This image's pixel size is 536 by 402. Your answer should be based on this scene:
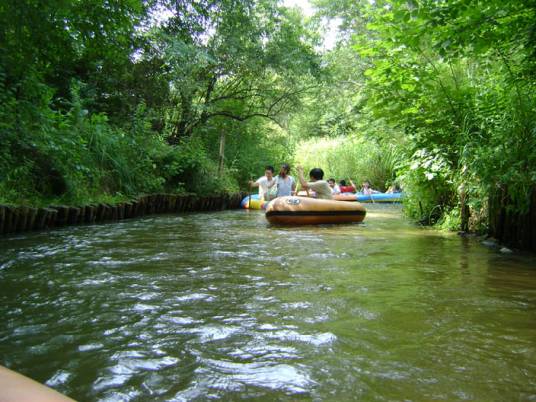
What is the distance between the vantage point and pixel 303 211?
8.29 meters

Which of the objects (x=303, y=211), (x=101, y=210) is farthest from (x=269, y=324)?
(x=101, y=210)

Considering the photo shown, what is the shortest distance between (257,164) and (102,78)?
646 centimetres

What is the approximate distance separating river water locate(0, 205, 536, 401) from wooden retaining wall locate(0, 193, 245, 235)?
4.20 ft

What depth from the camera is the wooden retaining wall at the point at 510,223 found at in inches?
211

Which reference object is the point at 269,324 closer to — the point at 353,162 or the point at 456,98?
the point at 456,98

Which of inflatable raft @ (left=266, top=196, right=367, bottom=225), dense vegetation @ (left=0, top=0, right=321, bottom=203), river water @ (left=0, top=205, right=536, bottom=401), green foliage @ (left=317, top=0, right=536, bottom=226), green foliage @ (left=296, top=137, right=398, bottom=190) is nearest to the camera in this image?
river water @ (left=0, top=205, right=536, bottom=401)

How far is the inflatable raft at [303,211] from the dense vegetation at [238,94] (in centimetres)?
140

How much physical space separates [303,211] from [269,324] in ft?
18.1

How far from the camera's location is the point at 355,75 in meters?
26.2

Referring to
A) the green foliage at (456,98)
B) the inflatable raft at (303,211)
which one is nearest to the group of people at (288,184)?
the inflatable raft at (303,211)

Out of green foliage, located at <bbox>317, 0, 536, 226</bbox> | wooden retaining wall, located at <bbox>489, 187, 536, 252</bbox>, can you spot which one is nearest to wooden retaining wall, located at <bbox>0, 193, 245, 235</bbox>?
green foliage, located at <bbox>317, 0, 536, 226</bbox>

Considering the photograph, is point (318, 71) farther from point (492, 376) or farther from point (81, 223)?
point (492, 376)

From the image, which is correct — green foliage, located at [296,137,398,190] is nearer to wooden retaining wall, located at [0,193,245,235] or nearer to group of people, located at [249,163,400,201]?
wooden retaining wall, located at [0,193,245,235]

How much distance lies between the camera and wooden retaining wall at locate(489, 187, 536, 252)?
17.6ft
